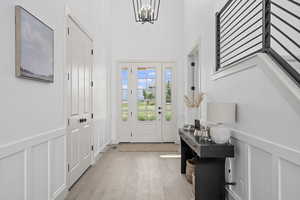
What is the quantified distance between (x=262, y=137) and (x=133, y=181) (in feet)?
7.23

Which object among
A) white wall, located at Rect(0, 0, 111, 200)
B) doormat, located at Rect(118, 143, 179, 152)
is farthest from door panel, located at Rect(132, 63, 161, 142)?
white wall, located at Rect(0, 0, 111, 200)

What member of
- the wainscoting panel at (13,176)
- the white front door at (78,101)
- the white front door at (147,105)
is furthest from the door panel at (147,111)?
the wainscoting panel at (13,176)

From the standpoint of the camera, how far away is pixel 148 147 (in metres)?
6.23

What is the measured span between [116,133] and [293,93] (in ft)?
19.2

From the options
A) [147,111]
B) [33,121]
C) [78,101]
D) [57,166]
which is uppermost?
[78,101]

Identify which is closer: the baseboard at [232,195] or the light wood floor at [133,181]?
the baseboard at [232,195]

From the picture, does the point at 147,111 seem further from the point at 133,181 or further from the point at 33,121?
the point at 33,121

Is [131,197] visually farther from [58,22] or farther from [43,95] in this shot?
[58,22]

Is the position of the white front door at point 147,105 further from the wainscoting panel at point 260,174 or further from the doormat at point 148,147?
the wainscoting panel at point 260,174

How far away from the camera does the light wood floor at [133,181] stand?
3039mm

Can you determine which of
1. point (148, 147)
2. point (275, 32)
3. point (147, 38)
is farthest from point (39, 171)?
point (147, 38)

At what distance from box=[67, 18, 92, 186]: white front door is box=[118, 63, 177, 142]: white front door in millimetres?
2446

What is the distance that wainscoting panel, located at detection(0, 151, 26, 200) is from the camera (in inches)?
68.5

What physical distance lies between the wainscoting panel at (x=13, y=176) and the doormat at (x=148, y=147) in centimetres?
394
